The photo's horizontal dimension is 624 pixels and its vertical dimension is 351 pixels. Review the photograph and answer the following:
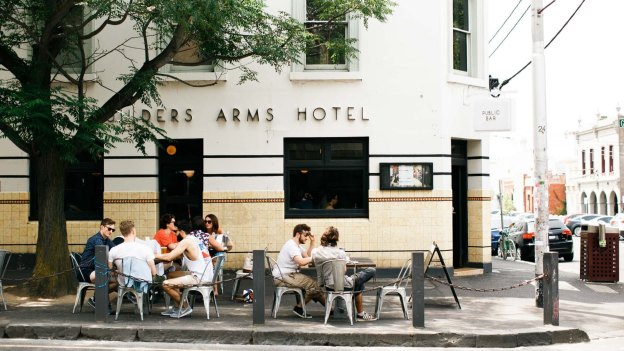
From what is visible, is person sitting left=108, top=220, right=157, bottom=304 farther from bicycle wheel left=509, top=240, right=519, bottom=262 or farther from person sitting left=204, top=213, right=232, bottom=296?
bicycle wheel left=509, top=240, right=519, bottom=262

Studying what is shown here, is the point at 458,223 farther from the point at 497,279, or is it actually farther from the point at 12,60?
the point at 12,60

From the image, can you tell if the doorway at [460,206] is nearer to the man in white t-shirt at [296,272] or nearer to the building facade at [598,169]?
the man in white t-shirt at [296,272]

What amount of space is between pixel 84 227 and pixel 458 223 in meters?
8.49

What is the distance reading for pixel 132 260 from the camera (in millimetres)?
11570

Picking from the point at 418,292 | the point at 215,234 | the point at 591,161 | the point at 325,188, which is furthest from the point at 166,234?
the point at 591,161

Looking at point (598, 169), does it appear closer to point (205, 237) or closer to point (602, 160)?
point (602, 160)

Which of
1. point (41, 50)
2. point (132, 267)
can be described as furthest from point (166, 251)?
point (41, 50)

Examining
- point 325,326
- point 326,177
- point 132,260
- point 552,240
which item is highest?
point 326,177

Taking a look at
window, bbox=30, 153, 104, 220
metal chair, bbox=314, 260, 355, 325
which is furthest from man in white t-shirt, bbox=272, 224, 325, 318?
window, bbox=30, 153, 104, 220

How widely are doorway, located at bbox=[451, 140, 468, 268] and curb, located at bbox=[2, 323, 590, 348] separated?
8137 millimetres

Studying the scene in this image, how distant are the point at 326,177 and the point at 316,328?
688 centimetres

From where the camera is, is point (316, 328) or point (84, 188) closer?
point (316, 328)

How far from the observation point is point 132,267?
11586 millimetres

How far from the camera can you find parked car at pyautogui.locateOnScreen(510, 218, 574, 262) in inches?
1053
